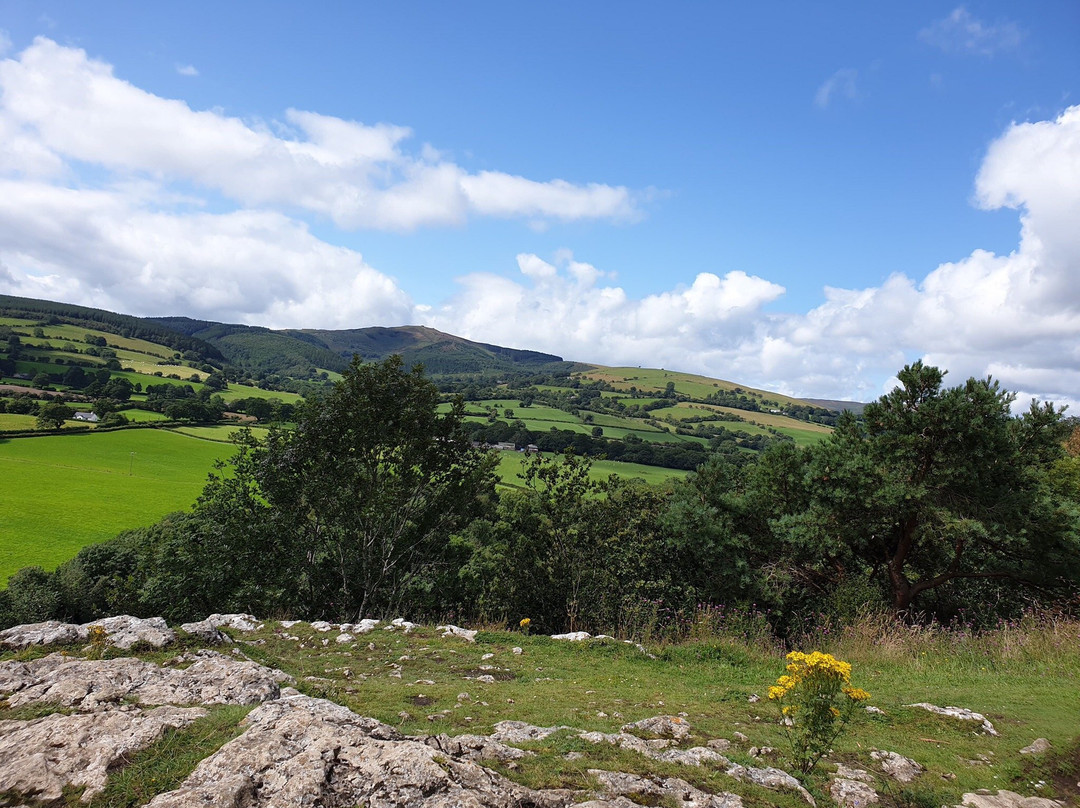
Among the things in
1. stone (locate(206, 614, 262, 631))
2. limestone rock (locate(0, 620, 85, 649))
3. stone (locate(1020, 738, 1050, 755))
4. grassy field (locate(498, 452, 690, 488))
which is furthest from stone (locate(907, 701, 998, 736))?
grassy field (locate(498, 452, 690, 488))

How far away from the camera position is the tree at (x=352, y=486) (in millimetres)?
17125

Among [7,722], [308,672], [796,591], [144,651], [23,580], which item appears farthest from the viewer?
[23,580]

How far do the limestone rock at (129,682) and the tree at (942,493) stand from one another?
14.8 meters

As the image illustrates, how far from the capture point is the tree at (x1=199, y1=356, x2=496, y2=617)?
17.1 meters

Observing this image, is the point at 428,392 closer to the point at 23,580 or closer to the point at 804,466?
the point at 804,466

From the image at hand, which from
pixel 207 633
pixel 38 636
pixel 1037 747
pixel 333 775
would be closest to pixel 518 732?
pixel 333 775

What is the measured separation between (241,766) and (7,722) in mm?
2276

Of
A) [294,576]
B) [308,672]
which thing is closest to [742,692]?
[308,672]

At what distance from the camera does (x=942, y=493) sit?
49.6 ft

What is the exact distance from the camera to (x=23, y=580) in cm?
3231

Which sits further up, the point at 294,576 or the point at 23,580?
the point at 294,576

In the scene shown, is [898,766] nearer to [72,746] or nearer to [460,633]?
[72,746]

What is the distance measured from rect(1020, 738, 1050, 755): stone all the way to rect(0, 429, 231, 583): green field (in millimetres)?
51283

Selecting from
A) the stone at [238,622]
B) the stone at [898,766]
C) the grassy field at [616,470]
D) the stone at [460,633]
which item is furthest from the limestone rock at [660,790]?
the grassy field at [616,470]
